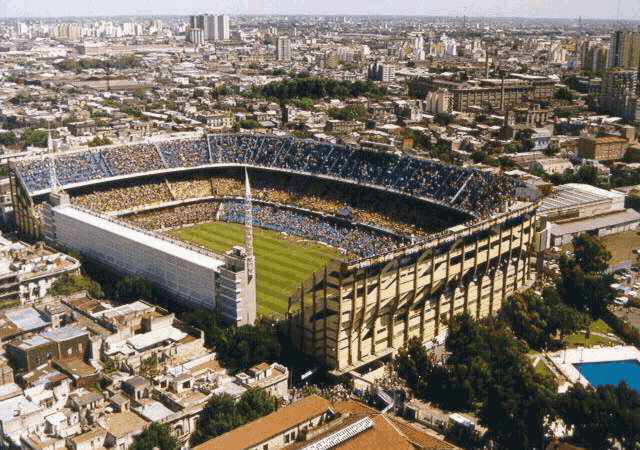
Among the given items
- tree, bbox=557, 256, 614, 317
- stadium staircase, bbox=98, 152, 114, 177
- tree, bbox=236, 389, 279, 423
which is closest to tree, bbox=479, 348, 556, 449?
tree, bbox=236, 389, 279, 423

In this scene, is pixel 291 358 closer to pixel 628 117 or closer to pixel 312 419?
pixel 312 419

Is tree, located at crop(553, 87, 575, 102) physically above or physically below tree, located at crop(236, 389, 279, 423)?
above

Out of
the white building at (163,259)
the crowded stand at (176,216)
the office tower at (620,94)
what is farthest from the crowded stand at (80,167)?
the office tower at (620,94)

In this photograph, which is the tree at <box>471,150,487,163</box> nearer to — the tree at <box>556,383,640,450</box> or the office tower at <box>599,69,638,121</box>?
the office tower at <box>599,69,638,121</box>

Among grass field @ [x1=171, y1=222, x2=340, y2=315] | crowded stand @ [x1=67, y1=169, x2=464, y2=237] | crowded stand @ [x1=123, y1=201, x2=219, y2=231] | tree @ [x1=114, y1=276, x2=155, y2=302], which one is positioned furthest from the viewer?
crowded stand @ [x1=123, y1=201, x2=219, y2=231]

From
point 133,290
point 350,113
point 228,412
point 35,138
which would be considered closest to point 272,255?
point 133,290

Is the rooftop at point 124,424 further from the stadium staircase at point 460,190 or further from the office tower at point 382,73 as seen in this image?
the office tower at point 382,73

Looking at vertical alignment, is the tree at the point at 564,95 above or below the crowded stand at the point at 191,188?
above

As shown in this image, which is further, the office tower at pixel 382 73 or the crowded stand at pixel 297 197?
the office tower at pixel 382 73
